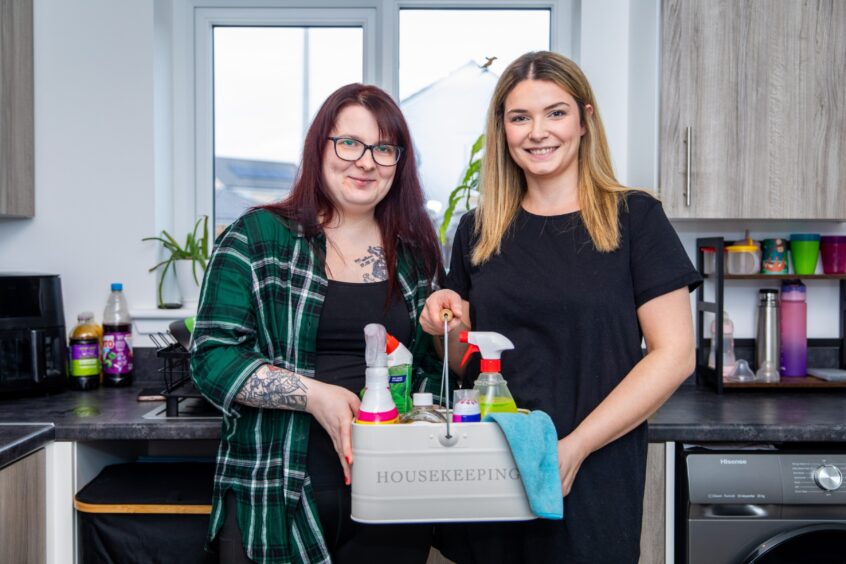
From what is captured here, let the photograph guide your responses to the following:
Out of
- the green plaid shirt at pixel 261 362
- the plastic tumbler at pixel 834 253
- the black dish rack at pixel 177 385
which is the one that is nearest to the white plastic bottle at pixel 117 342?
the black dish rack at pixel 177 385

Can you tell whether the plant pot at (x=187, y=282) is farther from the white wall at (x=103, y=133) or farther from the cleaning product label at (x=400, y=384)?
the cleaning product label at (x=400, y=384)

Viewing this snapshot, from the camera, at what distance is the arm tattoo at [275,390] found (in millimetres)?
1160

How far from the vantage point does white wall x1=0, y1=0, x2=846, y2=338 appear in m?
2.16

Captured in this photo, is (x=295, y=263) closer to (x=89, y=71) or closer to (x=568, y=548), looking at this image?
(x=568, y=548)

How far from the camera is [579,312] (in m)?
1.19

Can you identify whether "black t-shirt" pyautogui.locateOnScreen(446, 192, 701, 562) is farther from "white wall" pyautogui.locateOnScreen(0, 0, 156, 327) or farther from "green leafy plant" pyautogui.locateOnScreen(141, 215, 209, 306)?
"white wall" pyautogui.locateOnScreen(0, 0, 156, 327)

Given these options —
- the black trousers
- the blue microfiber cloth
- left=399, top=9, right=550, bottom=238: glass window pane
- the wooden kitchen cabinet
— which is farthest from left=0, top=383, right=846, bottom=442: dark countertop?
left=399, top=9, right=550, bottom=238: glass window pane

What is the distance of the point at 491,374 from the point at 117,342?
4.58ft

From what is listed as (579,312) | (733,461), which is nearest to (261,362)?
(579,312)

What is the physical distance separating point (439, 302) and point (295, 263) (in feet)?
0.90

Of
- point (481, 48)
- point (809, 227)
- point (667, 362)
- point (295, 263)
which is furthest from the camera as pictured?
point (481, 48)

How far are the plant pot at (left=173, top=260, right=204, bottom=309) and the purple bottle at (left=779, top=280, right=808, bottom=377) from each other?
6.07ft

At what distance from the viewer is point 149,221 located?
2186 mm

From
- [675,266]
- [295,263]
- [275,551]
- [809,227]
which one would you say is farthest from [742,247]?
[275,551]
